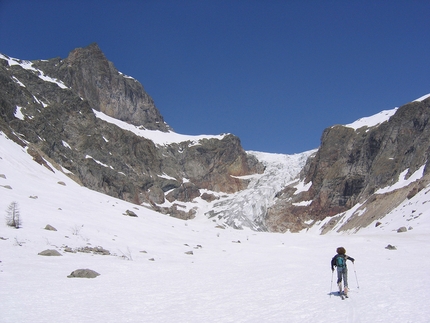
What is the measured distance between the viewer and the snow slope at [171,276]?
30.3 feet

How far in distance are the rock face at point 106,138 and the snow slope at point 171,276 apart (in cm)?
3095

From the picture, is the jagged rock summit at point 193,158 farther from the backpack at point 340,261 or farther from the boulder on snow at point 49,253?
the backpack at point 340,261

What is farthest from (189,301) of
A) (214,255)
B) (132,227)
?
(132,227)

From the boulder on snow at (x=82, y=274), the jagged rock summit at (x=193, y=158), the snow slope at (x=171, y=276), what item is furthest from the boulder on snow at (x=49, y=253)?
the jagged rock summit at (x=193, y=158)

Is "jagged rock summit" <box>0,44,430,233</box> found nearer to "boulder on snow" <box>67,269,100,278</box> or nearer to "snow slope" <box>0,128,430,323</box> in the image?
"snow slope" <box>0,128,430,323</box>

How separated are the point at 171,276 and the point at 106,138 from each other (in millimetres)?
117973

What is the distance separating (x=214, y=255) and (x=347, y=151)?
103184mm

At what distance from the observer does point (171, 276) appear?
14.8 metres

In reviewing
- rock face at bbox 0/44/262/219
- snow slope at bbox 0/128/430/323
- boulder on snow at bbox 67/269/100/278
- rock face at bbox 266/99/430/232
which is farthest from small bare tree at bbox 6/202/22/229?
rock face at bbox 266/99/430/232

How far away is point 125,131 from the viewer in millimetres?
140750

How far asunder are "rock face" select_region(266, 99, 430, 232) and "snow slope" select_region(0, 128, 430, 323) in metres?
47.7

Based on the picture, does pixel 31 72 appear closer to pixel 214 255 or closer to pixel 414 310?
pixel 214 255

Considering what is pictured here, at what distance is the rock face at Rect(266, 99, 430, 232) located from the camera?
75375 millimetres

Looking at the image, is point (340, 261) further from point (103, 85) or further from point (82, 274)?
point (103, 85)
